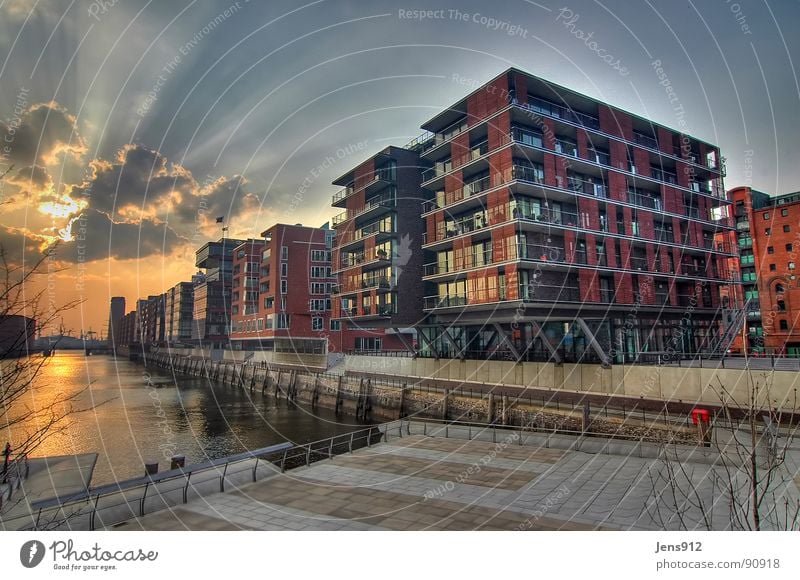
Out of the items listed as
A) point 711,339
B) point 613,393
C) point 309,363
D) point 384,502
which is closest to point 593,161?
point 613,393

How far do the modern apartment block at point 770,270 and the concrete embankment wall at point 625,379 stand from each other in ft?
85.5

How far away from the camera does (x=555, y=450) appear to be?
14.4 meters

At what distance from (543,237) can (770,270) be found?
146 feet

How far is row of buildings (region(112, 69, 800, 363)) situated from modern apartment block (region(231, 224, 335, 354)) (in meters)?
16.6

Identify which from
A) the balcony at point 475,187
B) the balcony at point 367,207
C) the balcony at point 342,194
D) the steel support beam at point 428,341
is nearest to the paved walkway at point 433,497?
the balcony at point 475,187

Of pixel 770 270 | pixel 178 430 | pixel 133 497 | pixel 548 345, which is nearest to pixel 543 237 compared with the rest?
pixel 548 345

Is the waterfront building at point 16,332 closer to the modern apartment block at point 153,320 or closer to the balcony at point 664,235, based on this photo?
the balcony at point 664,235

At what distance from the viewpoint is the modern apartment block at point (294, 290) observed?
59.1 metres

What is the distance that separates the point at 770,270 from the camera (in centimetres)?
5331

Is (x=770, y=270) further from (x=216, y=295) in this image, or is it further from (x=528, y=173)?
(x=216, y=295)

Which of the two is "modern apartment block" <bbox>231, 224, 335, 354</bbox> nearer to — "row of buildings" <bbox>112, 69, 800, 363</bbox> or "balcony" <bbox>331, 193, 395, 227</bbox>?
"row of buildings" <bbox>112, 69, 800, 363</bbox>

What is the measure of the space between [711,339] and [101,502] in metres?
40.3

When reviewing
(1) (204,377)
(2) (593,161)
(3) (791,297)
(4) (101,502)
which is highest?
(2) (593,161)
